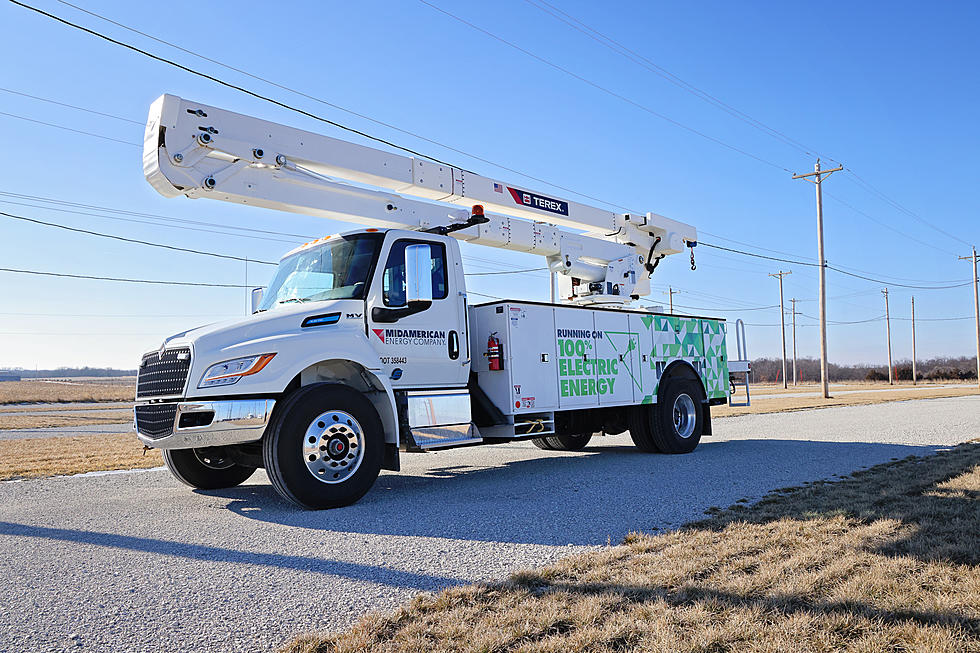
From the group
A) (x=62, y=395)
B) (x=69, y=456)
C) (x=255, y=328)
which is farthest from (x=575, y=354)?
(x=62, y=395)

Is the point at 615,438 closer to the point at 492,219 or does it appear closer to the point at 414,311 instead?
the point at 492,219

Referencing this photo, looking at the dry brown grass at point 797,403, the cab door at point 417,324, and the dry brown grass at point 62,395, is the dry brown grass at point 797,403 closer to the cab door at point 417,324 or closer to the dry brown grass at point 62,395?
the cab door at point 417,324

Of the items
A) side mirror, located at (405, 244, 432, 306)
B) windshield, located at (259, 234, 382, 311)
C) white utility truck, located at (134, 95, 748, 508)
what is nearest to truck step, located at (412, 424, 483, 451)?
white utility truck, located at (134, 95, 748, 508)

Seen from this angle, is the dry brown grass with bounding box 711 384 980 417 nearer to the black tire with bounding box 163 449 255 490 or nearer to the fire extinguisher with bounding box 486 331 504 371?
the fire extinguisher with bounding box 486 331 504 371

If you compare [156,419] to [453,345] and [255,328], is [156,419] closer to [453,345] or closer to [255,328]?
[255,328]

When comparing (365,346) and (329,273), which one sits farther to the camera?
(329,273)

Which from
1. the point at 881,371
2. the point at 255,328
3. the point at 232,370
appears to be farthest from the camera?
the point at 881,371

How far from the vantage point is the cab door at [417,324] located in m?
7.79

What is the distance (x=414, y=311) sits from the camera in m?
8.04

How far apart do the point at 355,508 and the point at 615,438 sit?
363 inches

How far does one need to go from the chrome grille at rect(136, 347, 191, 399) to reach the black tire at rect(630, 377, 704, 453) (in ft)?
22.9

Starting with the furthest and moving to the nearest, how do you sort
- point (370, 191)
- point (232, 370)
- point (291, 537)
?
1. point (370, 191)
2. point (232, 370)
3. point (291, 537)

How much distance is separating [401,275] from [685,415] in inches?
241

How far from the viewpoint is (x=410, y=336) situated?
808cm
